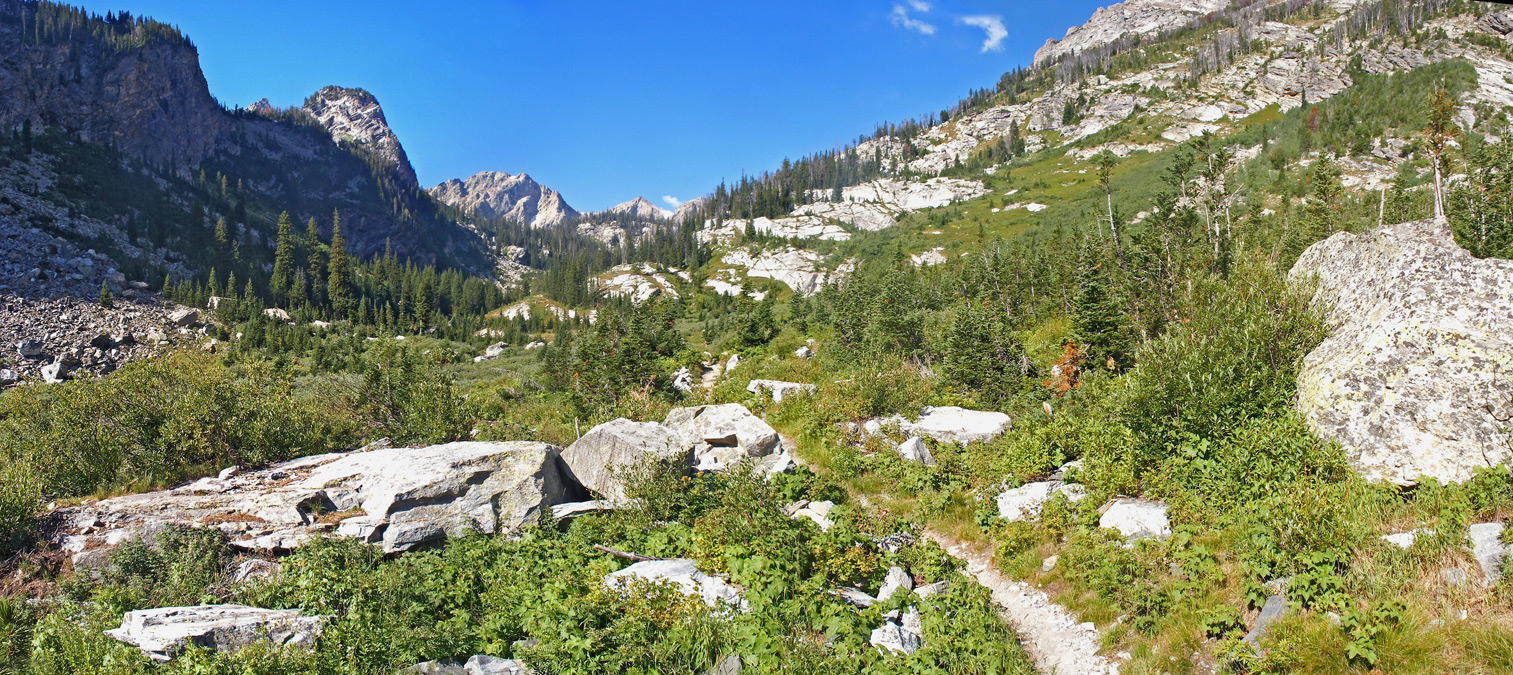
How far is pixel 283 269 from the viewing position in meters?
116

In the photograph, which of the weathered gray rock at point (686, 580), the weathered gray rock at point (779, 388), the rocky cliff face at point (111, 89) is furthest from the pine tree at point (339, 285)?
the weathered gray rock at point (686, 580)

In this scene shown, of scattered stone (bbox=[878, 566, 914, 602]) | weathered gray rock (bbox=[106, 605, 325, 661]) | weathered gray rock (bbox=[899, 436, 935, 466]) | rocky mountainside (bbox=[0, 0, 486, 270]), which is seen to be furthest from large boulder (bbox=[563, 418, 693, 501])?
rocky mountainside (bbox=[0, 0, 486, 270])

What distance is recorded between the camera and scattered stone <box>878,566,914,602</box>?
32.2 feet

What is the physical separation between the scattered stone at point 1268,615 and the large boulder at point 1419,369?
374 centimetres

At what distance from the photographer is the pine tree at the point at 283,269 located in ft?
368

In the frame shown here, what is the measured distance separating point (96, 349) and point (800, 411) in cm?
8945

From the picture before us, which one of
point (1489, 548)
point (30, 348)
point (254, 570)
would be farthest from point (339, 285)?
point (1489, 548)

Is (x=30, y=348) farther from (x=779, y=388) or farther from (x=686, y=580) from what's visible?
(x=686, y=580)

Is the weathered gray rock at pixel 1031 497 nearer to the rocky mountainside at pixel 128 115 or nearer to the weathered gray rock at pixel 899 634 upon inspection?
the weathered gray rock at pixel 899 634

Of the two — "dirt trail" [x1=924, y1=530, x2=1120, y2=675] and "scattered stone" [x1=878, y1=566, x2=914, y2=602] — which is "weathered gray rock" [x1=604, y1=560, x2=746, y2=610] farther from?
"dirt trail" [x1=924, y1=530, x2=1120, y2=675]

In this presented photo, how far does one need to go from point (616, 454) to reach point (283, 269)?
136m

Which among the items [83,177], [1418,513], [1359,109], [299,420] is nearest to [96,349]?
[83,177]

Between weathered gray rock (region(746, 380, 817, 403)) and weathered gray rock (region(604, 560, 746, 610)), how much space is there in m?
14.7

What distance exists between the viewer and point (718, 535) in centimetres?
1061
